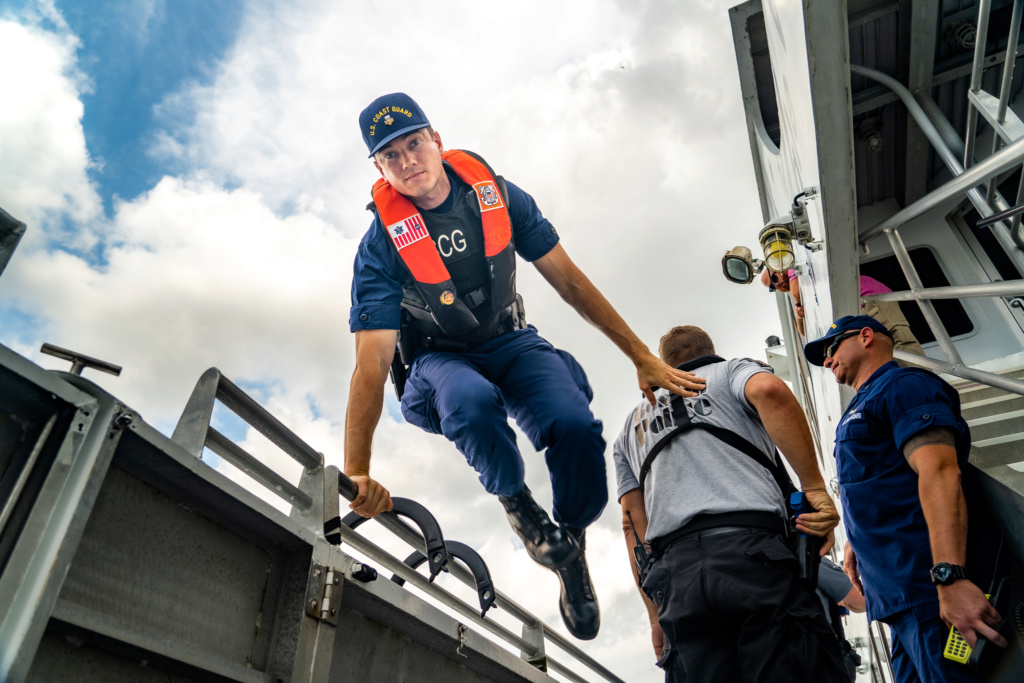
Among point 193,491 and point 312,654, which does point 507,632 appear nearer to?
point 312,654

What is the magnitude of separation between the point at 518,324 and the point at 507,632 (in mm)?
1629

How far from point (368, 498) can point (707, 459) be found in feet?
4.41

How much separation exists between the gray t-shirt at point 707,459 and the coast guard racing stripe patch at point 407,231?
1.37 m

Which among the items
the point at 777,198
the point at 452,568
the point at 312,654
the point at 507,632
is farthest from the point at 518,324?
the point at 777,198

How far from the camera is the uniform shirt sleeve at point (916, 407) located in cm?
232

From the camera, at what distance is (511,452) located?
307 cm

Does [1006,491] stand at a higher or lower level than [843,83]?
lower

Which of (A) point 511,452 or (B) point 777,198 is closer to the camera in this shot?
(A) point 511,452

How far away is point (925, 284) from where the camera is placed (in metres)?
7.14

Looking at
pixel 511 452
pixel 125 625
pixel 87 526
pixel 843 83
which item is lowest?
pixel 125 625

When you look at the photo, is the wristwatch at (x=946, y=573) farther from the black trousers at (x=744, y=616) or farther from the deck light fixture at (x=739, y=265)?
the deck light fixture at (x=739, y=265)

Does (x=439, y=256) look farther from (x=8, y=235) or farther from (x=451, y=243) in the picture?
(x=8, y=235)

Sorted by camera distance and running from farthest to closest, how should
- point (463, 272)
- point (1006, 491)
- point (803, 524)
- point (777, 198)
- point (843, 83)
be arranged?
point (777, 198) → point (843, 83) → point (463, 272) → point (803, 524) → point (1006, 491)

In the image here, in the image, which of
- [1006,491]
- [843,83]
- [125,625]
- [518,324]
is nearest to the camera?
[125,625]
